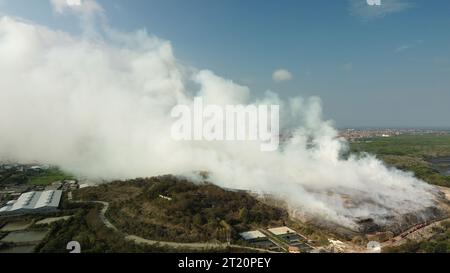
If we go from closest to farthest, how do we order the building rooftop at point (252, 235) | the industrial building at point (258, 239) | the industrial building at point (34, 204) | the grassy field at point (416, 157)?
the industrial building at point (258, 239)
the building rooftop at point (252, 235)
the industrial building at point (34, 204)
the grassy field at point (416, 157)

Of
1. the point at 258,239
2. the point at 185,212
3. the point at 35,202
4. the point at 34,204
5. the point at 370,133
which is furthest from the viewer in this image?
the point at 370,133

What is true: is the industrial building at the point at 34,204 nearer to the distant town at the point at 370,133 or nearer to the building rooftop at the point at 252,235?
the building rooftop at the point at 252,235

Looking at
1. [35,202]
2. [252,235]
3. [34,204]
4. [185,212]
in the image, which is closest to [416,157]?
[252,235]

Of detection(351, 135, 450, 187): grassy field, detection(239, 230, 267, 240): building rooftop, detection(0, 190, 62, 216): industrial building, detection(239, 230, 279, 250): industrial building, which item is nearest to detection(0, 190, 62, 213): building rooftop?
detection(0, 190, 62, 216): industrial building

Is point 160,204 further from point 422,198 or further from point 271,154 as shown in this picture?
point 422,198

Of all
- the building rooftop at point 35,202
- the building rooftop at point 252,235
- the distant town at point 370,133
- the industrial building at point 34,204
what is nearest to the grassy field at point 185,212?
the building rooftop at point 252,235

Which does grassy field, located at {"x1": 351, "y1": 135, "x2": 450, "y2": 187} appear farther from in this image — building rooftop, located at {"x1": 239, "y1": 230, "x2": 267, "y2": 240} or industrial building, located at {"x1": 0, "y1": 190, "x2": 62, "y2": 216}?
industrial building, located at {"x1": 0, "y1": 190, "x2": 62, "y2": 216}

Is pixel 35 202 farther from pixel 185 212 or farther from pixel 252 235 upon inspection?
pixel 252 235
